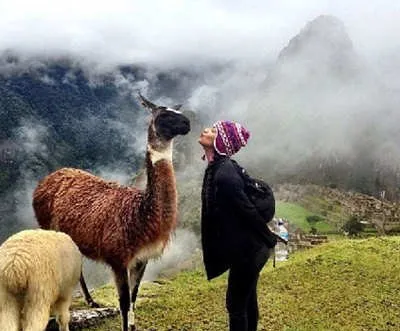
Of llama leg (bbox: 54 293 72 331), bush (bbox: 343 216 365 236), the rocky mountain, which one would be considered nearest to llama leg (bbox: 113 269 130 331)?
llama leg (bbox: 54 293 72 331)

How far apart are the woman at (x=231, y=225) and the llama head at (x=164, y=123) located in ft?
4.88

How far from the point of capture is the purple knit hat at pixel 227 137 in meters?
5.58

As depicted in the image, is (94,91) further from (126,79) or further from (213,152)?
(213,152)

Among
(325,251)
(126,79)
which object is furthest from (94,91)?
(325,251)

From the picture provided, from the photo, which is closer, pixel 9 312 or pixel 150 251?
pixel 9 312

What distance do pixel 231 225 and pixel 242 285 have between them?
1.86 ft

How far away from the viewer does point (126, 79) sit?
172 m

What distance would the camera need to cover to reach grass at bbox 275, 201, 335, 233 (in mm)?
68188

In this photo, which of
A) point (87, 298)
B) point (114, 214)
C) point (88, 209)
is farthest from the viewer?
point (87, 298)

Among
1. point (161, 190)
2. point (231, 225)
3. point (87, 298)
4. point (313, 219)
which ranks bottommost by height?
point (313, 219)

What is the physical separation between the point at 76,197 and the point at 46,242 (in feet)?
6.50

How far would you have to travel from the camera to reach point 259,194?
18.4ft

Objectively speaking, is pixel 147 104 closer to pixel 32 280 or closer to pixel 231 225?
pixel 231 225

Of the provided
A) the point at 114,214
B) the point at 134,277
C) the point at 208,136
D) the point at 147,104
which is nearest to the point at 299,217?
the point at 134,277
